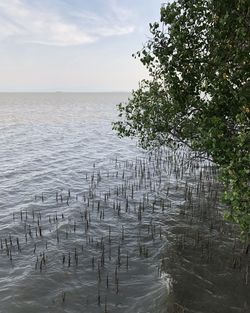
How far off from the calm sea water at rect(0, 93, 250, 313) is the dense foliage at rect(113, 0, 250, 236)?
396 cm

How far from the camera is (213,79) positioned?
43.0ft

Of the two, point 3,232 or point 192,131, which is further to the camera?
A: point 3,232

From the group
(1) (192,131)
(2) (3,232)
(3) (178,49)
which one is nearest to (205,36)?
(3) (178,49)

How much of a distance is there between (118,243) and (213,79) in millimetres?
9447

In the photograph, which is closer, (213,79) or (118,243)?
(213,79)

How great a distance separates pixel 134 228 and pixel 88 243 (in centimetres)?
307

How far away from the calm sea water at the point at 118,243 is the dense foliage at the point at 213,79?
3963 mm

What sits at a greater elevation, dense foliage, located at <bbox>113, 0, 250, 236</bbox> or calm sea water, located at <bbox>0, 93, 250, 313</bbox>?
dense foliage, located at <bbox>113, 0, 250, 236</bbox>

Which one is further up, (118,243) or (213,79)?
(213,79)

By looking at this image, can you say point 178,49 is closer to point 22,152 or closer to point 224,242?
point 224,242

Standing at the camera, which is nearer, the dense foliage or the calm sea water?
the dense foliage

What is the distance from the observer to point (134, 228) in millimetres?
20078

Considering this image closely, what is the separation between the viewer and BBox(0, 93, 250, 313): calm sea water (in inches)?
534

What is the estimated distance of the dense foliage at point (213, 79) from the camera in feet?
36.2
